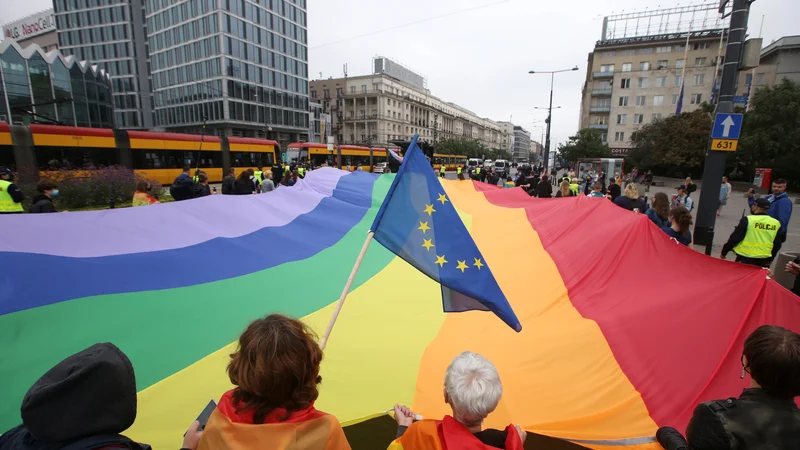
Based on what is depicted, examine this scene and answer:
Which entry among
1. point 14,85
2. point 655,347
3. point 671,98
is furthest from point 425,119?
point 655,347

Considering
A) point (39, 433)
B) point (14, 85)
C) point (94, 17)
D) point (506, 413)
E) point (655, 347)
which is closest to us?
point (39, 433)

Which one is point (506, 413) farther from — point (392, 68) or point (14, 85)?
point (392, 68)

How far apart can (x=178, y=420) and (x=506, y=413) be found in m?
2.22

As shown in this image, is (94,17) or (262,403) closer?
(262,403)

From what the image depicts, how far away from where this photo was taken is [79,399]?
1236 mm

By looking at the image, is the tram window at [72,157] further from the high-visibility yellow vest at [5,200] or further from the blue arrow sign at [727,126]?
the blue arrow sign at [727,126]

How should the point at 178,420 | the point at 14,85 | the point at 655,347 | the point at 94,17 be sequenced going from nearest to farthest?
the point at 178,420 < the point at 655,347 < the point at 14,85 < the point at 94,17

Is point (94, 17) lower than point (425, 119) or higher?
higher

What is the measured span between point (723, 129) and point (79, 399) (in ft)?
27.2

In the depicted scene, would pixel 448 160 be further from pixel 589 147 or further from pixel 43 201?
pixel 43 201

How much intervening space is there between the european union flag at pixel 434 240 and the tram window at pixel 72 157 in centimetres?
1874

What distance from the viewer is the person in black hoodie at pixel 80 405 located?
1217 millimetres

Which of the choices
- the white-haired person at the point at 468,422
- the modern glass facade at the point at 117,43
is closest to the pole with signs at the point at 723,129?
the white-haired person at the point at 468,422

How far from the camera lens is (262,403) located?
4.69 feet
